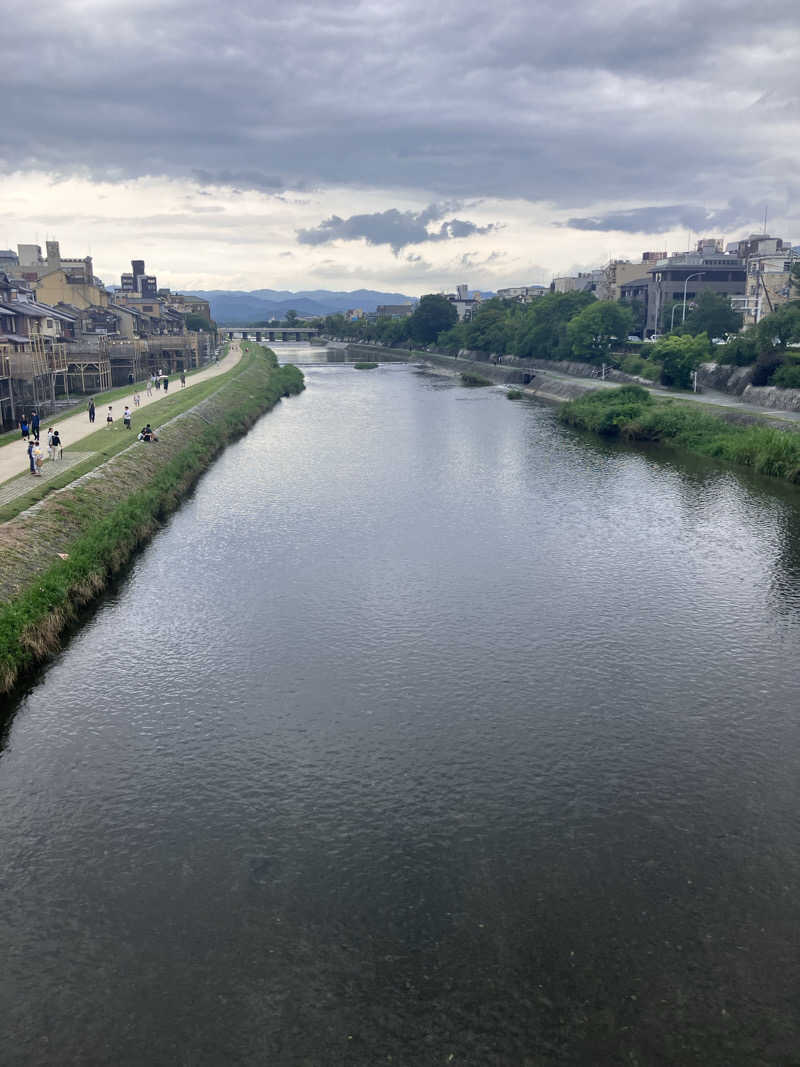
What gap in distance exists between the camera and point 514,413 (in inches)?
3536

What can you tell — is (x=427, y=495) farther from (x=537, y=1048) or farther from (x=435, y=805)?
(x=537, y=1048)

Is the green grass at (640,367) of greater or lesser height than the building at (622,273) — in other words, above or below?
below

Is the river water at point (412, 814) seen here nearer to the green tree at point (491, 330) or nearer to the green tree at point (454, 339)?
the green tree at point (491, 330)

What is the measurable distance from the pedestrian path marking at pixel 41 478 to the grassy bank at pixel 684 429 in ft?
143

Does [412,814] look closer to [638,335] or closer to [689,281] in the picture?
[638,335]

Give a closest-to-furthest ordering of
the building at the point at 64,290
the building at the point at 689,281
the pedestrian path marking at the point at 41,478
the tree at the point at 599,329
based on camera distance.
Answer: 1. the pedestrian path marking at the point at 41,478
2. the tree at the point at 599,329
3. the building at the point at 64,290
4. the building at the point at 689,281

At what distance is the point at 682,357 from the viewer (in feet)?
287

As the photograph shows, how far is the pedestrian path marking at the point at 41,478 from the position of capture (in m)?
36.2

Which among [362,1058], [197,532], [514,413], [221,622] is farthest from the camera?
[514,413]

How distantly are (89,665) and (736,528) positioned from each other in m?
32.1

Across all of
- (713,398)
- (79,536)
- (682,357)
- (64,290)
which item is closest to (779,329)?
(713,398)

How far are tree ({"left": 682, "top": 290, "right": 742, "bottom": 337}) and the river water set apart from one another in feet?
263

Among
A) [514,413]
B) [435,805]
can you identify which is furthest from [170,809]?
[514,413]

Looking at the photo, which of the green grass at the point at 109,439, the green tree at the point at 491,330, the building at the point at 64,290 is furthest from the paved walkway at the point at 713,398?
the building at the point at 64,290
